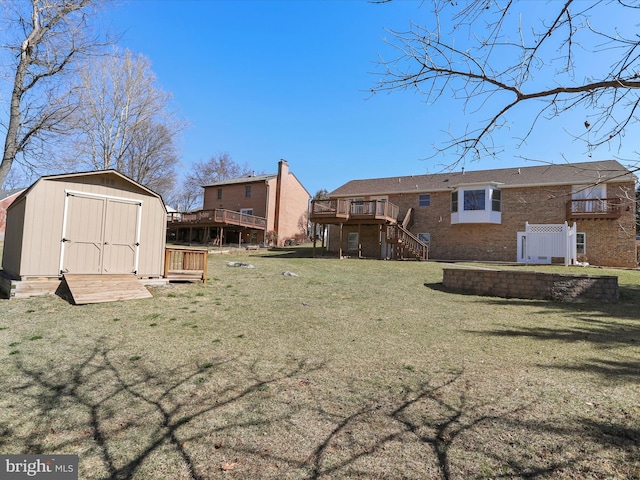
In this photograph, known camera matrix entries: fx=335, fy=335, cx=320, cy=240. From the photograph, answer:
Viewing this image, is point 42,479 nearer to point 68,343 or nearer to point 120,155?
point 68,343

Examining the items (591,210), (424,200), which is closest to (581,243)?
(591,210)

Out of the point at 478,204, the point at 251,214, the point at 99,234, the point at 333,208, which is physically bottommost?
the point at 99,234

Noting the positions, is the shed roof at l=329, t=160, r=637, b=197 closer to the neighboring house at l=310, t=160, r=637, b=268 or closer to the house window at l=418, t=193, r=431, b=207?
the neighboring house at l=310, t=160, r=637, b=268

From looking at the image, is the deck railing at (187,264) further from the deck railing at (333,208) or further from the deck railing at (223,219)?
the deck railing at (223,219)

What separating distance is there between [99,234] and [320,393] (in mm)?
8831

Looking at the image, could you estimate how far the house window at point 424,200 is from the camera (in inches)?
991

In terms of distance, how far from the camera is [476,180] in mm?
24312

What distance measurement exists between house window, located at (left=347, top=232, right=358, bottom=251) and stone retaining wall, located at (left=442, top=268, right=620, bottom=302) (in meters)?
15.8

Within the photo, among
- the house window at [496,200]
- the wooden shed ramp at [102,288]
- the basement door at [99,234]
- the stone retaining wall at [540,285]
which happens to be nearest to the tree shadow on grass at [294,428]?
the wooden shed ramp at [102,288]

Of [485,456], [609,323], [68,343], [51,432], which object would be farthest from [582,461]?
[68,343]

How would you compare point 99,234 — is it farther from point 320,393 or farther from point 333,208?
point 333,208

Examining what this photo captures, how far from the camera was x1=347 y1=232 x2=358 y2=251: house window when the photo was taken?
27.0m

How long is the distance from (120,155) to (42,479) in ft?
92.4

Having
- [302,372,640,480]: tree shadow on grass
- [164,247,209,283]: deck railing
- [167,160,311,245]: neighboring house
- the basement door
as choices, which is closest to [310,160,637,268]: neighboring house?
[167,160,311,245]: neighboring house
